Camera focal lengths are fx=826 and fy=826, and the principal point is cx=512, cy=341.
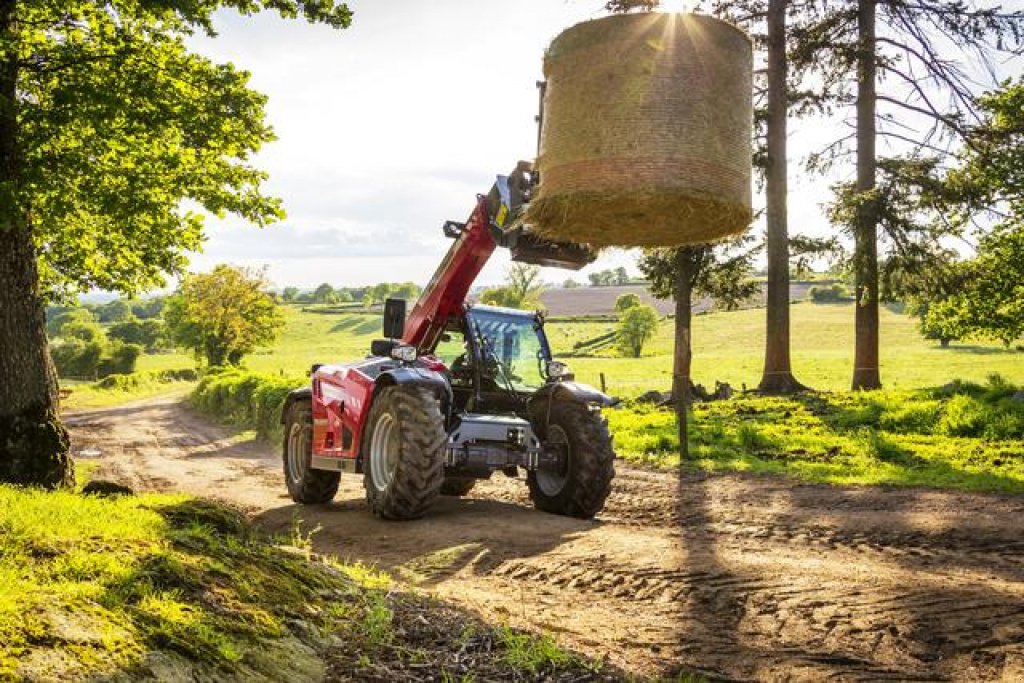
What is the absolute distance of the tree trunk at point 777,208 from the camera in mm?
22219

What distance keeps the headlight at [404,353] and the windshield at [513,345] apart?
1.16 metres

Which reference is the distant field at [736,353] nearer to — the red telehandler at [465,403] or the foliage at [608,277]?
the red telehandler at [465,403]

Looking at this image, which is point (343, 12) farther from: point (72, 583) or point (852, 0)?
point (852, 0)

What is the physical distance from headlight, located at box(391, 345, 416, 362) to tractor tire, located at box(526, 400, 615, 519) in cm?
183

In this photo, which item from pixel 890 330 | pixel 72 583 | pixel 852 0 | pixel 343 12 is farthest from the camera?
pixel 890 330

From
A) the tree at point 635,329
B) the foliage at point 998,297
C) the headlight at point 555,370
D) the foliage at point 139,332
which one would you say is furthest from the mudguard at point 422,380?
the foliage at point 139,332

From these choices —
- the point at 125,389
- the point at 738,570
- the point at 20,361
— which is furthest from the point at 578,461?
the point at 125,389

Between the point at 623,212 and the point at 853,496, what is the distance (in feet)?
20.0

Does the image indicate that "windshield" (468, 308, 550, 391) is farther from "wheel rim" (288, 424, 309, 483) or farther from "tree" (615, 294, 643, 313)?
"tree" (615, 294, 643, 313)

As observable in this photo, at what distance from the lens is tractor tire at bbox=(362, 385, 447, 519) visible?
8.87m

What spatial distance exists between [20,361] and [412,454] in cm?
457

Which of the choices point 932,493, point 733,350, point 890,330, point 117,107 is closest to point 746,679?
point 932,493

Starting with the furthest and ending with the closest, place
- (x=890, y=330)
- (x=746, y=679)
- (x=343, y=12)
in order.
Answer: (x=890, y=330)
(x=343, y=12)
(x=746, y=679)

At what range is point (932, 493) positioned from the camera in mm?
10344
